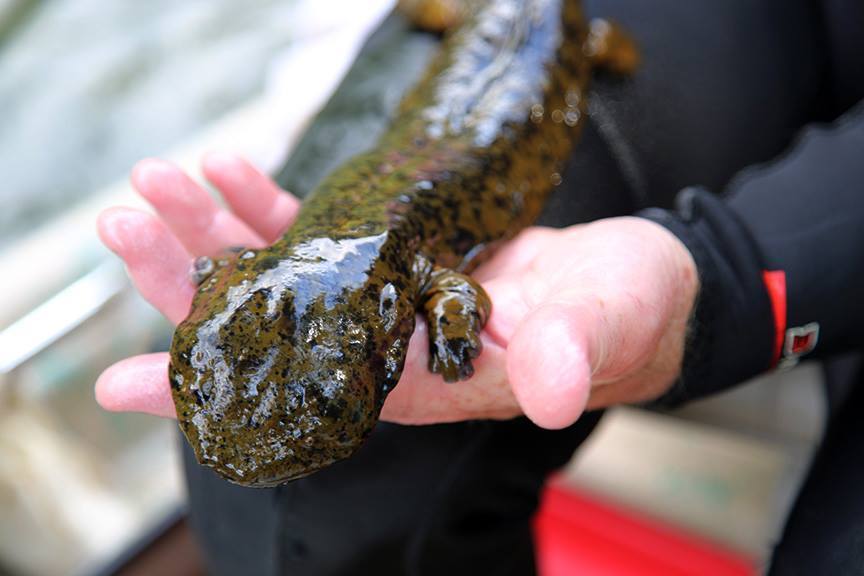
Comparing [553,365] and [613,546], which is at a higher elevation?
[553,365]

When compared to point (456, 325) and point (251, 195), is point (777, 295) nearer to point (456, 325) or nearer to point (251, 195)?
point (456, 325)

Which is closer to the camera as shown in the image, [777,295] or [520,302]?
[520,302]

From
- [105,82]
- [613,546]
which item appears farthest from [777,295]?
[105,82]

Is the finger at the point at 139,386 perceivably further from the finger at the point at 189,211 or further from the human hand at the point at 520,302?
the finger at the point at 189,211

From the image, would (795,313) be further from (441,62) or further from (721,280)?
(441,62)

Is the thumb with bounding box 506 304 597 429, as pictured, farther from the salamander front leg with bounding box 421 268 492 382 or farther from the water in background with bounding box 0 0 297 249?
the water in background with bounding box 0 0 297 249

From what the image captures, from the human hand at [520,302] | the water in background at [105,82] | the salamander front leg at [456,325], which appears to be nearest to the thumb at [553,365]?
the human hand at [520,302]
